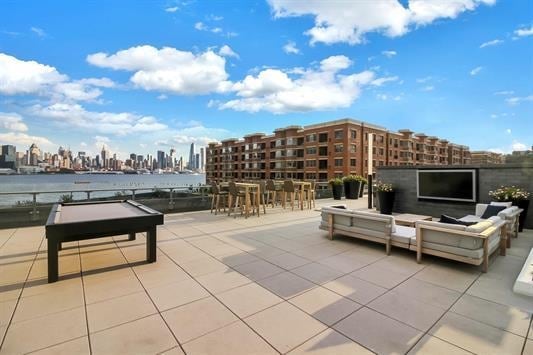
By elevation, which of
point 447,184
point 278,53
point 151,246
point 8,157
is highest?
point 278,53

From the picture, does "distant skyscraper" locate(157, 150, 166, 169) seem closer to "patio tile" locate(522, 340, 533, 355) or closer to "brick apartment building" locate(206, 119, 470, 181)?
"brick apartment building" locate(206, 119, 470, 181)

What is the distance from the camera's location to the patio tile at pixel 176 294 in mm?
2469

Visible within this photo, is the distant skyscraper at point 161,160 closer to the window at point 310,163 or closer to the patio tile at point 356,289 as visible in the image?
the window at point 310,163

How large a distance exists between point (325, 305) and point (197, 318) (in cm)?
120

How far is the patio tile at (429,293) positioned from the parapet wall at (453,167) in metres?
5.06

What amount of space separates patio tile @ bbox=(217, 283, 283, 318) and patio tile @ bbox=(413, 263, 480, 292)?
6.33 ft

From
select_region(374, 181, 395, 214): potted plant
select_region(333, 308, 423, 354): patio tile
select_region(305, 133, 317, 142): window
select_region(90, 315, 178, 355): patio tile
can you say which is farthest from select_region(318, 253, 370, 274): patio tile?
select_region(305, 133, 317, 142): window

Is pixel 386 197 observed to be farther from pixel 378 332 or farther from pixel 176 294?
pixel 176 294

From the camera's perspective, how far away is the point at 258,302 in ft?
8.20

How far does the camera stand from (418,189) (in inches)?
299

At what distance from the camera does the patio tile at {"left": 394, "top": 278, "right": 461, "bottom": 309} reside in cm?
251

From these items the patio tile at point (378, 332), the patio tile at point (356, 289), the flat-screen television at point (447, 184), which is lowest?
the patio tile at point (356, 289)

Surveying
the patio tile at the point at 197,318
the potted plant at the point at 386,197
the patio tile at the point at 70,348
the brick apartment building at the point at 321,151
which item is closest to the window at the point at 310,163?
the brick apartment building at the point at 321,151

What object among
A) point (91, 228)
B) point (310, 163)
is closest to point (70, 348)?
point (91, 228)
